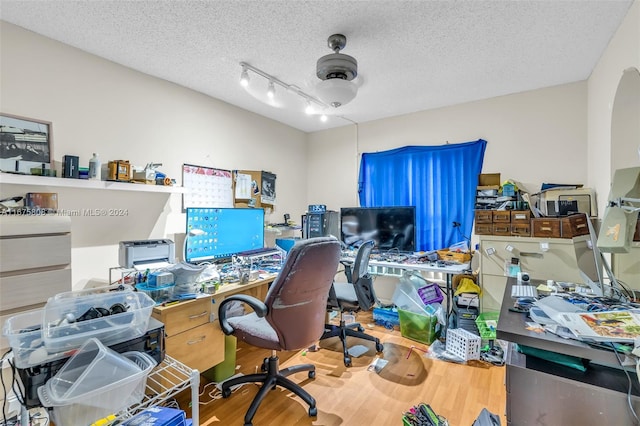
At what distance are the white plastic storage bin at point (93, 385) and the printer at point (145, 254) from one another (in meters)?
1.22

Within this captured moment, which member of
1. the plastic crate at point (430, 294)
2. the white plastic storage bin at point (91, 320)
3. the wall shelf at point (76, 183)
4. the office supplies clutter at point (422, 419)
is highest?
the wall shelf at point (76, 183)

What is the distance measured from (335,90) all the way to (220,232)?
149 cm

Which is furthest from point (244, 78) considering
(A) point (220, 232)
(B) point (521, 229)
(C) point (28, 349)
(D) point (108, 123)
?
(B) point (521, 229)

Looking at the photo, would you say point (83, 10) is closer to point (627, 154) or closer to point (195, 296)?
point (195, 296)

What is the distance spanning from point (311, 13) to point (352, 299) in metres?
2.08

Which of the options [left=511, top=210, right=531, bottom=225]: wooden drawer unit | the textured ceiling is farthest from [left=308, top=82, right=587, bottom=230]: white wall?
[left=511, top=210, right=531, bottom=225]: wooden drawer unit

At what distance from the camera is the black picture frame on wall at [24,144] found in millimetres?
1744

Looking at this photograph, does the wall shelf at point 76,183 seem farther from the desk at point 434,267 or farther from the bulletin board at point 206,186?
the desk at point 434,267

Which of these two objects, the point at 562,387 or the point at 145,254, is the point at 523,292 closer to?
the point at 562,387

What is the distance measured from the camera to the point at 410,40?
199 centimetres

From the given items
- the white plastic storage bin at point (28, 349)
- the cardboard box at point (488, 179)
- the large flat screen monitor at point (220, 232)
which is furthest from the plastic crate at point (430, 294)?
the white plastic storage bin at point (28, 349)

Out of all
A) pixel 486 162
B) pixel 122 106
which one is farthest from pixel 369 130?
pixel 122 106

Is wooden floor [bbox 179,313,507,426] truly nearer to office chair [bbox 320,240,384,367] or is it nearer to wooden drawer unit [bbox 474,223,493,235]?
office chair [bbox 320,240,384,367]

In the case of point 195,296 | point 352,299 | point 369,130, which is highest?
point 369,130
